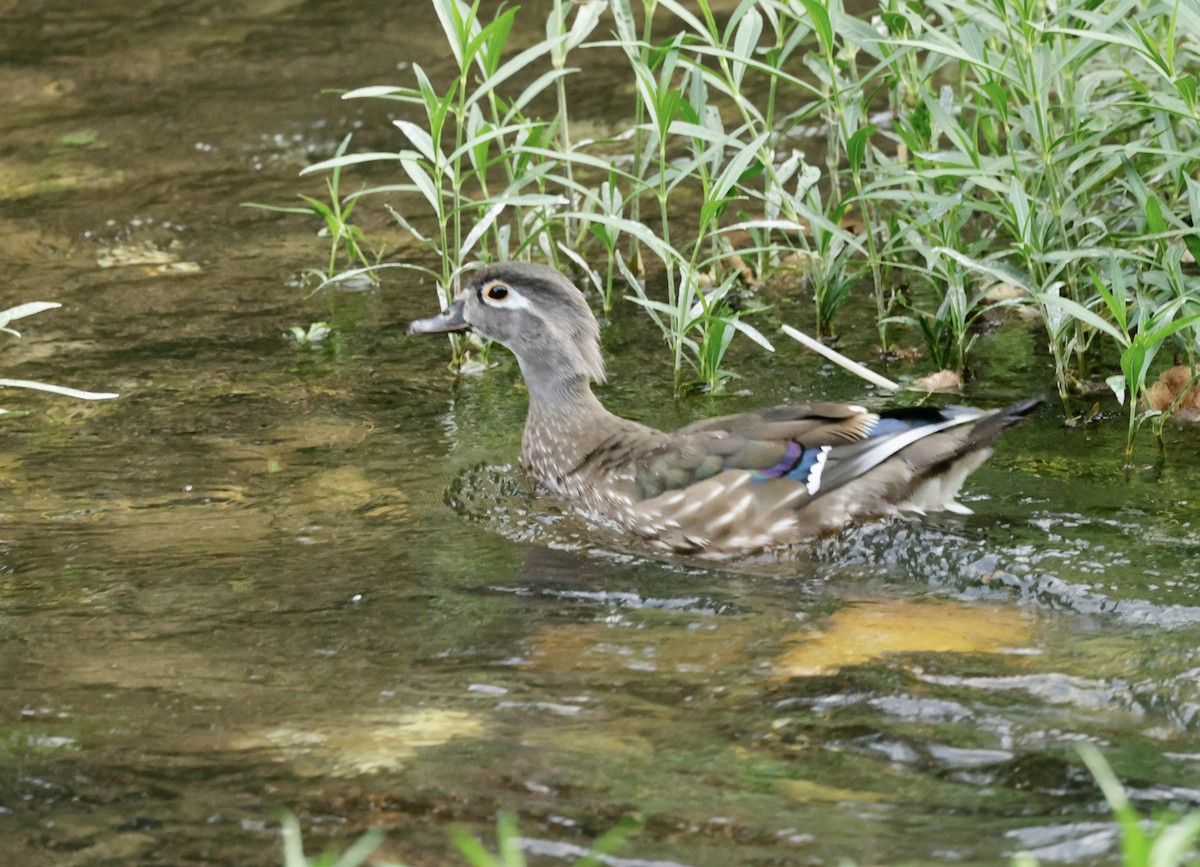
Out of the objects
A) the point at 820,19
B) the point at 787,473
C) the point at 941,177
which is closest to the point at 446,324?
the point at 787,473

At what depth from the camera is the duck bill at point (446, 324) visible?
6918 millimetres

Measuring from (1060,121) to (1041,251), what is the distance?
1048 millimetres

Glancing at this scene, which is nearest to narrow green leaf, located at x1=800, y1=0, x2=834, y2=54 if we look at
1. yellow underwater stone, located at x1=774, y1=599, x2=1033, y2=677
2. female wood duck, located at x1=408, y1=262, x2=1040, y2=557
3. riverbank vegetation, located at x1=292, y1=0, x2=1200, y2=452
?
riverbank vegetation, located at x1=292, y1=0, x2=1200, y2=452

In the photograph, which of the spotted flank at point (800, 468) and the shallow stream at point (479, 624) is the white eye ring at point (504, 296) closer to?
the shallow stream at point (479, 624)

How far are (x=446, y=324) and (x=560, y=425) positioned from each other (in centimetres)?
75

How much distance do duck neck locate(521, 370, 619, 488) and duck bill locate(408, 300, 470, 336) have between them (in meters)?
0.38

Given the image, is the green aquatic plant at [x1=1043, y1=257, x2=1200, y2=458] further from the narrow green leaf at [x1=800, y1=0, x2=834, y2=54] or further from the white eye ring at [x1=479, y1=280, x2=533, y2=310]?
the white eye ring at [x1=479, y1=280, x2=533, y2=310]

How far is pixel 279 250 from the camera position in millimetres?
9406

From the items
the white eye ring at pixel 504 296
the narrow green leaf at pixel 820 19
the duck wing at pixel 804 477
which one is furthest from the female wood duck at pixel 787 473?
the narrow green leaf at pixel 820 19

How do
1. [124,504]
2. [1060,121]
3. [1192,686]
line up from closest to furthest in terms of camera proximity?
[1192,686]
[124,504]
[1060,121]

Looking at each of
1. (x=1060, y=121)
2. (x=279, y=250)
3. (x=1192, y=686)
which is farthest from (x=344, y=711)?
(x=279, y=250)

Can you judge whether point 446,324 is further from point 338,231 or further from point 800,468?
point 800,468

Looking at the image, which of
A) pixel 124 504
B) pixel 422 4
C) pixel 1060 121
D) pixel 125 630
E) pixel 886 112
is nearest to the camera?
pixel 125 630

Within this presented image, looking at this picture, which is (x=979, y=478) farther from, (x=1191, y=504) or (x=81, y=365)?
(x=81, y=365)
